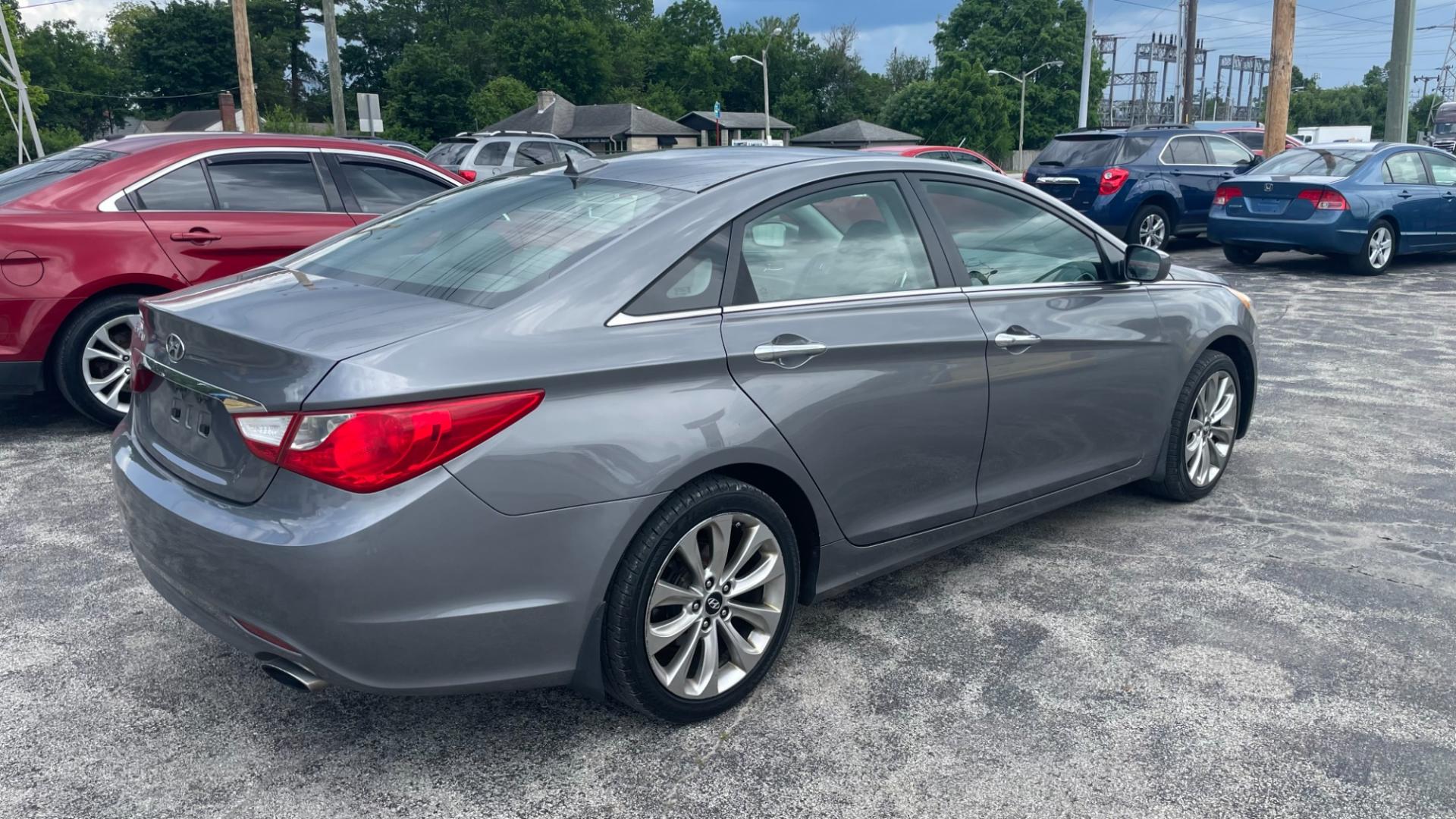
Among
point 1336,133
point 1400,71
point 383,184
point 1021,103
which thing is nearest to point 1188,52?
point 1336,133

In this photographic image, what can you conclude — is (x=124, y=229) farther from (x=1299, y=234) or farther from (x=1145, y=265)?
(x=1299, y=234)

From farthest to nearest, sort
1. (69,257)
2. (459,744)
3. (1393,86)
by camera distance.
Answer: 1. (1393,86)
2. (69,257)
3. (459,744)

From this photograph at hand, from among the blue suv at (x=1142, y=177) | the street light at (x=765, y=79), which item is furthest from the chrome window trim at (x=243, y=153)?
the street light at (x=765, y=79)

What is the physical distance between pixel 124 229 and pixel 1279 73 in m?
17.2

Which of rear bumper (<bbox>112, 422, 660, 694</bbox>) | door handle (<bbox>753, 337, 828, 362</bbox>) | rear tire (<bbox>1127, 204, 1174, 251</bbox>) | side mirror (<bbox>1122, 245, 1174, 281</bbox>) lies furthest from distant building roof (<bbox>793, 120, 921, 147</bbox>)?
rear bumper (<bbox>112, 422, 660, 694</bbox>)

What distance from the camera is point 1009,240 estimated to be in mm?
4102

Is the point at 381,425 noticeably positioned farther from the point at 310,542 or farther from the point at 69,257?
the point at 69,257

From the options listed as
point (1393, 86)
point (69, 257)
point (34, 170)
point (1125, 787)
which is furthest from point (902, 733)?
point (1393, 86)

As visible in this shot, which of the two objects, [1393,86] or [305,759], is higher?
[1393,86]

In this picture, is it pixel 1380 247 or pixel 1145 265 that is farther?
pixel 1380 247

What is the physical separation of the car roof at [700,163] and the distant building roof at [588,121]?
7311cm

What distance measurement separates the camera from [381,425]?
8.21ft

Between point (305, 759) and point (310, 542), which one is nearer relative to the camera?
point (310, 542)

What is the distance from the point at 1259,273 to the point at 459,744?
12.3m
